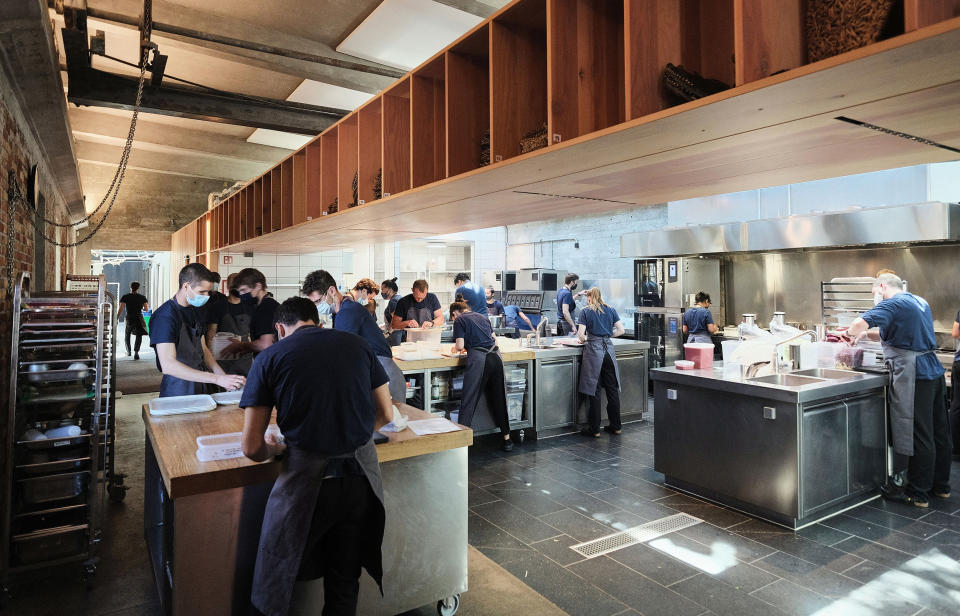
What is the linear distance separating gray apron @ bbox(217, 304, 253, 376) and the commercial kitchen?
0.04 metres

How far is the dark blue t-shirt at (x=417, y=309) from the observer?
285 inches

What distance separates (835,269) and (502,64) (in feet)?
18.7

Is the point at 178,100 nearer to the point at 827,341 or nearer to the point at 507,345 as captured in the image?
the point at 507,345

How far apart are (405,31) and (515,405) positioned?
3.84 m

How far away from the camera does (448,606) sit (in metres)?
2.78

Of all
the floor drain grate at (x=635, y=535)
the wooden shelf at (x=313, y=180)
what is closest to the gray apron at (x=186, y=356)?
the wooden shelf at (x=313, y=180)

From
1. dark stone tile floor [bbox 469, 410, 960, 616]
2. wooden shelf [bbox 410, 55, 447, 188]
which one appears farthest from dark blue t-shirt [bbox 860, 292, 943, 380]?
wooden shelf [bbox 410, 55, 447, 188]

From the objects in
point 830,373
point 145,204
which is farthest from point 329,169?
point 145,204

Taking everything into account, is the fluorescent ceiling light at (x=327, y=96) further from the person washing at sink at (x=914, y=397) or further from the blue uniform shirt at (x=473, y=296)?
the person washing at sink at (x=914, y=397)

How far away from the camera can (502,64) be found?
328cm

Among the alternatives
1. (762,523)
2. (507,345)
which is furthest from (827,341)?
(507,345)

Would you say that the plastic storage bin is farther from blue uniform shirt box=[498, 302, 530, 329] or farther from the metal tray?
blue uniform shirt box=[498, 302, 530, 329]

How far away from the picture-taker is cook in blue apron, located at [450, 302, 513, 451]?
5.59 m

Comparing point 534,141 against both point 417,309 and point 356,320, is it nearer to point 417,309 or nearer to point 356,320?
point 356,320
